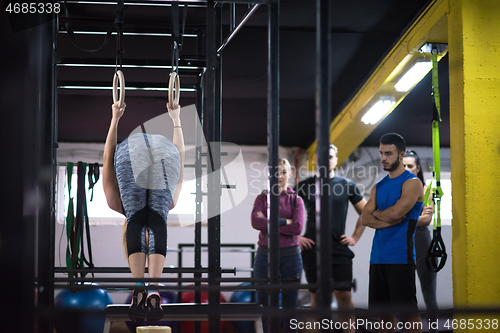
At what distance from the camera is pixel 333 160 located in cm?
343

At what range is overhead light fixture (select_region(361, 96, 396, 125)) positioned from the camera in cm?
530

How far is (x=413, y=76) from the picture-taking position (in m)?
4.67

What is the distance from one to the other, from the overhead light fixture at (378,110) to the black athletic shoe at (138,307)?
408 cm

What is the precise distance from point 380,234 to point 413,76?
2.33 metres

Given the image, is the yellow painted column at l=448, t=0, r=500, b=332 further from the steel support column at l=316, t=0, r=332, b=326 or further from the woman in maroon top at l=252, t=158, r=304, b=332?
the steel support column at l=316, t=0, r=332, b=326

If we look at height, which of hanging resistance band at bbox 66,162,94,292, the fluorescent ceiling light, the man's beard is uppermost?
the fluorescent ceiling light

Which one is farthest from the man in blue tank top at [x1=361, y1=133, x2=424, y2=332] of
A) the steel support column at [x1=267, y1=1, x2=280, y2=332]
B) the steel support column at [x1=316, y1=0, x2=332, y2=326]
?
the steel support column at [x1=316, y1=0, x2=332, y2=326]

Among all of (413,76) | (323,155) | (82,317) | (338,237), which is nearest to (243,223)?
(413,76)

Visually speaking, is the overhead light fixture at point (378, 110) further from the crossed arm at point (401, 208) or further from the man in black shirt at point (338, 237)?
the crossed arm at point (401, 208)

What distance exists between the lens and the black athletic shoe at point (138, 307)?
5.85ft

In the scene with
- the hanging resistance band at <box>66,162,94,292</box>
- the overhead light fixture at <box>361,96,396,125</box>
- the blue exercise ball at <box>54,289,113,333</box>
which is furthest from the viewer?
the overhead light fixture at <box>361,96,396,125</box>

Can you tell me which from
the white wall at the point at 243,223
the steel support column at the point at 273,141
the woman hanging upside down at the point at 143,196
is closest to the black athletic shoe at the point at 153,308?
the woman hanging upside down at the point at 143,196

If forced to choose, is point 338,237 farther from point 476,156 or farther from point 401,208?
point 476,156

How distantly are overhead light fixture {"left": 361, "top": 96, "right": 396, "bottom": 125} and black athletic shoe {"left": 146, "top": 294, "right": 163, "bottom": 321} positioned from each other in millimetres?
4072
